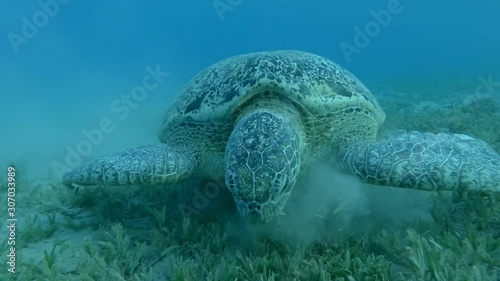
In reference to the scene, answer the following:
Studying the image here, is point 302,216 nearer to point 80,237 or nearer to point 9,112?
point 80,237

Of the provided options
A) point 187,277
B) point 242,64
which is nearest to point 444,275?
point 187,277

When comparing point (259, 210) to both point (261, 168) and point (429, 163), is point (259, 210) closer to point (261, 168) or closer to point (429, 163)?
point (261, 168)

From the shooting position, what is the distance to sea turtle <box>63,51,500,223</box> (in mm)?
A: 2863

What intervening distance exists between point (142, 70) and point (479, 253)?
161 ft

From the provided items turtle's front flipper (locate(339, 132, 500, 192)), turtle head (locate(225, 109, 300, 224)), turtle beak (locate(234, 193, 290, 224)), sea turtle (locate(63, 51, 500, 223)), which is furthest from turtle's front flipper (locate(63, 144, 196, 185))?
turtle's front flipper (locate(339, 132, 500, 192))

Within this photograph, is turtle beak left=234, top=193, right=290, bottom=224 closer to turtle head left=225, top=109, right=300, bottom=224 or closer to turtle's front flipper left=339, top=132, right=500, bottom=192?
turtle head left=225, top=109, right=300, bottom=224

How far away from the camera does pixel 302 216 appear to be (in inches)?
136

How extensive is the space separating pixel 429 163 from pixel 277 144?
1.38 m

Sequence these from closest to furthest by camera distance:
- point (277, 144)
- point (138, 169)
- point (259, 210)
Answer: point (259, 210), point (277, 144), point (138, 169)

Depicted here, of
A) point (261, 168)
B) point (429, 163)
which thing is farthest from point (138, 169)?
point (429, 163)

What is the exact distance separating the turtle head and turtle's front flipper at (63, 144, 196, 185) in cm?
86

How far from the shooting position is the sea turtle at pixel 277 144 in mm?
2863

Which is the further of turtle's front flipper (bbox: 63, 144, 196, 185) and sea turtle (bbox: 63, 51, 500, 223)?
turtle's front flipper (bbox: 63, 144, 196, 185)

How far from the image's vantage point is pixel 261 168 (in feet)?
9.04
